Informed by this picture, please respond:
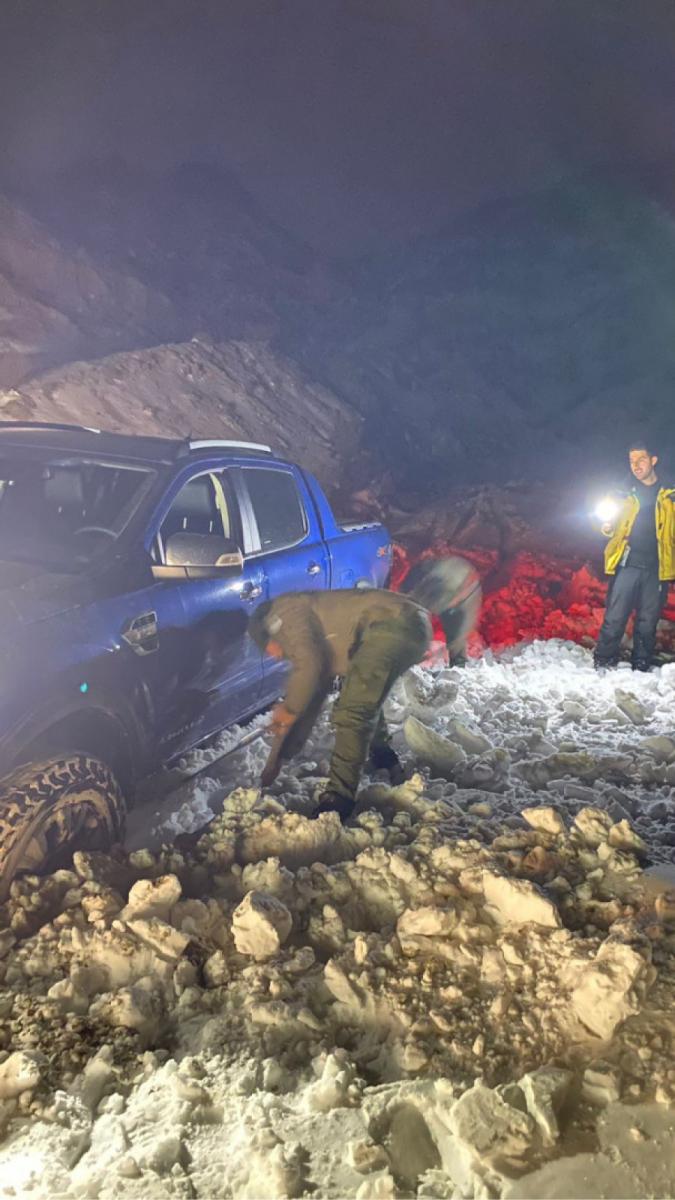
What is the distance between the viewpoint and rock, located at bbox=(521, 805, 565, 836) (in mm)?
3193

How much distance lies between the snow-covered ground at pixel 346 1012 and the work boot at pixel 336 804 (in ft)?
1.14

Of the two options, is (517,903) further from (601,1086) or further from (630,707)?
(630,707)

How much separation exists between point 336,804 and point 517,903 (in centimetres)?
141

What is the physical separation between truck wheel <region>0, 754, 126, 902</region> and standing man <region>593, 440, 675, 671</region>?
5246 mm

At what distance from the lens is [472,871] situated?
281 cm

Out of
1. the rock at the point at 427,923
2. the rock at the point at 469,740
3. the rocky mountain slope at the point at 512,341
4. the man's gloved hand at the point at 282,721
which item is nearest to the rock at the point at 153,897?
the rock at the point at 427,923

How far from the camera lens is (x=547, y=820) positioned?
3215 mm

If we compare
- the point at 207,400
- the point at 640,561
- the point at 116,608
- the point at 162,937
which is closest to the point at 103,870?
the point at 162,937

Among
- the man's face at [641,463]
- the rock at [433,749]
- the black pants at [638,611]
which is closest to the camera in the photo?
the rock at [433,749]

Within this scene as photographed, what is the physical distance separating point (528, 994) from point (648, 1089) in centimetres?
41

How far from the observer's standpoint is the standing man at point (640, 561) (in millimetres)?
Answer: 6797

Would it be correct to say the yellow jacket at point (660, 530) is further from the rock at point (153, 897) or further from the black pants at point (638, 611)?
the rock at point (153, 897)

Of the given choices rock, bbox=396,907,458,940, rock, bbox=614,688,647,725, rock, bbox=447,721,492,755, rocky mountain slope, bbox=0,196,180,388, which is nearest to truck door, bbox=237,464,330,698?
rock, bbox=447,721,492,755

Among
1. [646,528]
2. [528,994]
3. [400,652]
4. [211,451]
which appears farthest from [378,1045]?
[646,528]
